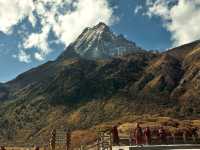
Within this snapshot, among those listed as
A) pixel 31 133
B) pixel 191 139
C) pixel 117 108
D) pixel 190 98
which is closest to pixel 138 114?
pixel 117 108

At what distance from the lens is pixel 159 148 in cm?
3275

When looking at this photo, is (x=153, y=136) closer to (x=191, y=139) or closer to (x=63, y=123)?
(x=191, y=139)

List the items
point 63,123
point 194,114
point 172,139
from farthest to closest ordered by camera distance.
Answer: point 63,123, point 194,114, point 172,139

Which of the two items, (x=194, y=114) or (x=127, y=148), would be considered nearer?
(x=127, y=148)

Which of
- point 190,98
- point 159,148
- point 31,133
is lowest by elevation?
point 159,148

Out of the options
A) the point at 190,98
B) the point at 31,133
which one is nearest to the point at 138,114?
the point at 190,98

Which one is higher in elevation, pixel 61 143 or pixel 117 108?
pixel 117 108

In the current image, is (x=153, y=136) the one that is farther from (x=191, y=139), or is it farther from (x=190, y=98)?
(x=190, y=98)

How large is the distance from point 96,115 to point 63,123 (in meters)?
15.0

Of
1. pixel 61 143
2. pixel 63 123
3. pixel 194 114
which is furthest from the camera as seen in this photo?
pixel 63 123

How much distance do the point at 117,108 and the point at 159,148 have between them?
6435 inches

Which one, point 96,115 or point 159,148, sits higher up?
point 96,115

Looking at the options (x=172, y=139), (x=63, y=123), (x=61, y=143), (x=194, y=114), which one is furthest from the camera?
(x=63, y=123)

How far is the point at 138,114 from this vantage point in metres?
181
